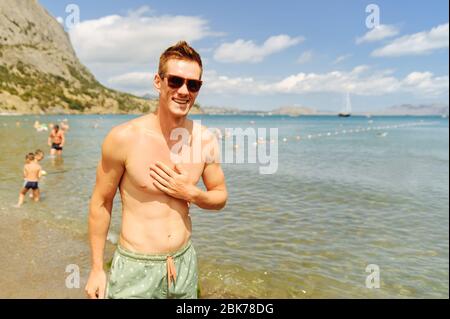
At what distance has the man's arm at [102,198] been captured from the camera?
2.62 m

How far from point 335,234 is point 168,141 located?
341 inches

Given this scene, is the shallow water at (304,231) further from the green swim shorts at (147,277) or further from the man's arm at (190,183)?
the man's arm at (190,183)

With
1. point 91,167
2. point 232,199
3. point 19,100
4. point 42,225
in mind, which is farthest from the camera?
point 19,100

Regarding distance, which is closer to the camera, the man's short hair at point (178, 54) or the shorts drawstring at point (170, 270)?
the man's short hair at point (178, 54)

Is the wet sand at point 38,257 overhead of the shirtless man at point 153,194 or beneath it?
beneath

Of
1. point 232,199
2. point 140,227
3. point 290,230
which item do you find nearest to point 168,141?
point 140,227

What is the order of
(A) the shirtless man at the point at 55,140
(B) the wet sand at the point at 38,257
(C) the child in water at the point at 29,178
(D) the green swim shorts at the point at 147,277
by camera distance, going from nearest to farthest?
(D) the green swim shorts at the point at 147,277
(B) the wet sand at the point at 38,257
(C) the child in water at the point at 29,178
(A) the shirtless man at the point at 55,140

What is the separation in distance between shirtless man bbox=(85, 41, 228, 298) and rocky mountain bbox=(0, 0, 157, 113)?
11284 cm

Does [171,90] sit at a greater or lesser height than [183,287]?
greater

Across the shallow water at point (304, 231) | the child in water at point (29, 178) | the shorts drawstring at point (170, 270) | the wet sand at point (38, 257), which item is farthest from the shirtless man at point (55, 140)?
the shorts drawstring at point (170, 270)

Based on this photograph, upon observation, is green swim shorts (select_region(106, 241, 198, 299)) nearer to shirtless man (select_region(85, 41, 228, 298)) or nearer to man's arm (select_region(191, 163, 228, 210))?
shirtless man (select_region(85, 41, 228, 298))

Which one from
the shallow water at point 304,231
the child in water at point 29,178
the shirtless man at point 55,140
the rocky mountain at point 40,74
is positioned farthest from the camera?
the rocky mountain at point 40,74

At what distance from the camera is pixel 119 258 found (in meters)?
2.88

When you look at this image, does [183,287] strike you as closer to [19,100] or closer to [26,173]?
[26,173]
